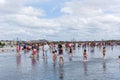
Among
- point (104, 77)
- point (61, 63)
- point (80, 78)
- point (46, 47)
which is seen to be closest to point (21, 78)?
point (80, 78)

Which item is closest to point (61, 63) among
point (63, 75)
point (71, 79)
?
point (63, 75)

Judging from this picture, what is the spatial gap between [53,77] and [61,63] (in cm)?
910

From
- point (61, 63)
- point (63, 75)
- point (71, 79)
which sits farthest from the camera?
point (61, 63)

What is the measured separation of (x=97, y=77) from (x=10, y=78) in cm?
532


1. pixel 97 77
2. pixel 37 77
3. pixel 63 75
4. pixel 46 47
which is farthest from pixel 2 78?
pixel 46 47

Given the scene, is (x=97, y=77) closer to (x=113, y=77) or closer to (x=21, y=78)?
(x=113, y=77)

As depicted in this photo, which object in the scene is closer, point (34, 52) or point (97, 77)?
point (97, 77)

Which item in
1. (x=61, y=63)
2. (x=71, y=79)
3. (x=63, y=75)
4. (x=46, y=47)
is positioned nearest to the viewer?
(x=71, y=79)

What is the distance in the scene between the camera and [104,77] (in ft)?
66.9

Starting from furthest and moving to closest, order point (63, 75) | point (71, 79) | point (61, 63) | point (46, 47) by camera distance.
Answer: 1. point (46, 47)
2. point (61, 63)
3. point (63, 75)
4. point (71, 79)

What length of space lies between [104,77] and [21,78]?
5.06 metres

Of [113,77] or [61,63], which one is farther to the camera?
[61,63]

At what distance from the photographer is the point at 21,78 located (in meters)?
20.4

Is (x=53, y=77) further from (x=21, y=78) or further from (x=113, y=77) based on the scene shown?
(x=113, y=77)
